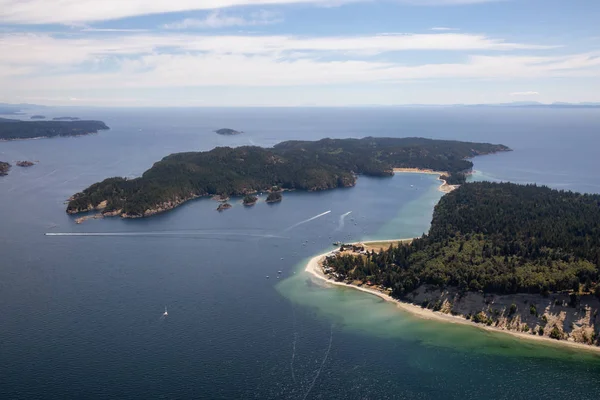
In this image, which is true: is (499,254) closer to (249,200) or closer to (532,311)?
(532,311)

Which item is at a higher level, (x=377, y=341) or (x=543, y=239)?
(x=543, y=239)

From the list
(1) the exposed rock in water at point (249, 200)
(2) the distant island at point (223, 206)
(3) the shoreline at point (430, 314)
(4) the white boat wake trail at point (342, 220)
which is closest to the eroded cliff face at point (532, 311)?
(3) the shoreline at point (430, 314)

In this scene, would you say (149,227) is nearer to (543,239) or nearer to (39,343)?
(39,343)

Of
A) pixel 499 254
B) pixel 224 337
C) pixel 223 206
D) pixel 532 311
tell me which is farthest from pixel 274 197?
pixel 532 311

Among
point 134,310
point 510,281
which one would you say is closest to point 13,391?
point 134,310

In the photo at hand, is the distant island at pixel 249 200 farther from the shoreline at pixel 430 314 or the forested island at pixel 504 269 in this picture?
the shoreline at pixel 430 314

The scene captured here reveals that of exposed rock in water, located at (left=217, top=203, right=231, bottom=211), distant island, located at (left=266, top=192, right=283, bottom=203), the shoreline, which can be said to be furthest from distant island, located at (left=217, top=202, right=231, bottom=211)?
the shoreline
